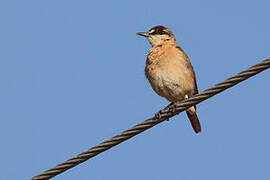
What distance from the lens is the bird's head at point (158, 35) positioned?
1015 cm

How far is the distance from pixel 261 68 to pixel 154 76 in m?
4.20

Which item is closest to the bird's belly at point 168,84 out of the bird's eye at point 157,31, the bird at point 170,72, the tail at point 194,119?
the bird at point 170,72

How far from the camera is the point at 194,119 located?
410 inches

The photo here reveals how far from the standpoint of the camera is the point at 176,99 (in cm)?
960

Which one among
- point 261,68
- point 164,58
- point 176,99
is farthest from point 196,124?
point 261,68

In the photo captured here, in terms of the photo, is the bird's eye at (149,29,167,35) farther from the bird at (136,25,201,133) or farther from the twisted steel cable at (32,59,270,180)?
the twisted steel cable at (32,59,270,180)

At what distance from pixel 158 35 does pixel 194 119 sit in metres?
1.75

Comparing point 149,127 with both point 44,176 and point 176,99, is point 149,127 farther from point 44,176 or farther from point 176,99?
point 176,99

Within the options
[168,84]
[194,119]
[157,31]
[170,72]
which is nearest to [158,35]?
[157,31]

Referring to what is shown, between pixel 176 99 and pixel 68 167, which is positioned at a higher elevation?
pixel 176 99

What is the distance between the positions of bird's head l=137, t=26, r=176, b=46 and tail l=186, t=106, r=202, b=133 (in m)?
1.38

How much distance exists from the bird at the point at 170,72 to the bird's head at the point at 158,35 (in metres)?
0.15

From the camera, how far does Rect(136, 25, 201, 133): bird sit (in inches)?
364

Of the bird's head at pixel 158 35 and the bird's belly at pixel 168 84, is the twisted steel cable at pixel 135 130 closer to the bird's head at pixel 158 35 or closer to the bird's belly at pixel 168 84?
the bird's belly at pixel 168 84
